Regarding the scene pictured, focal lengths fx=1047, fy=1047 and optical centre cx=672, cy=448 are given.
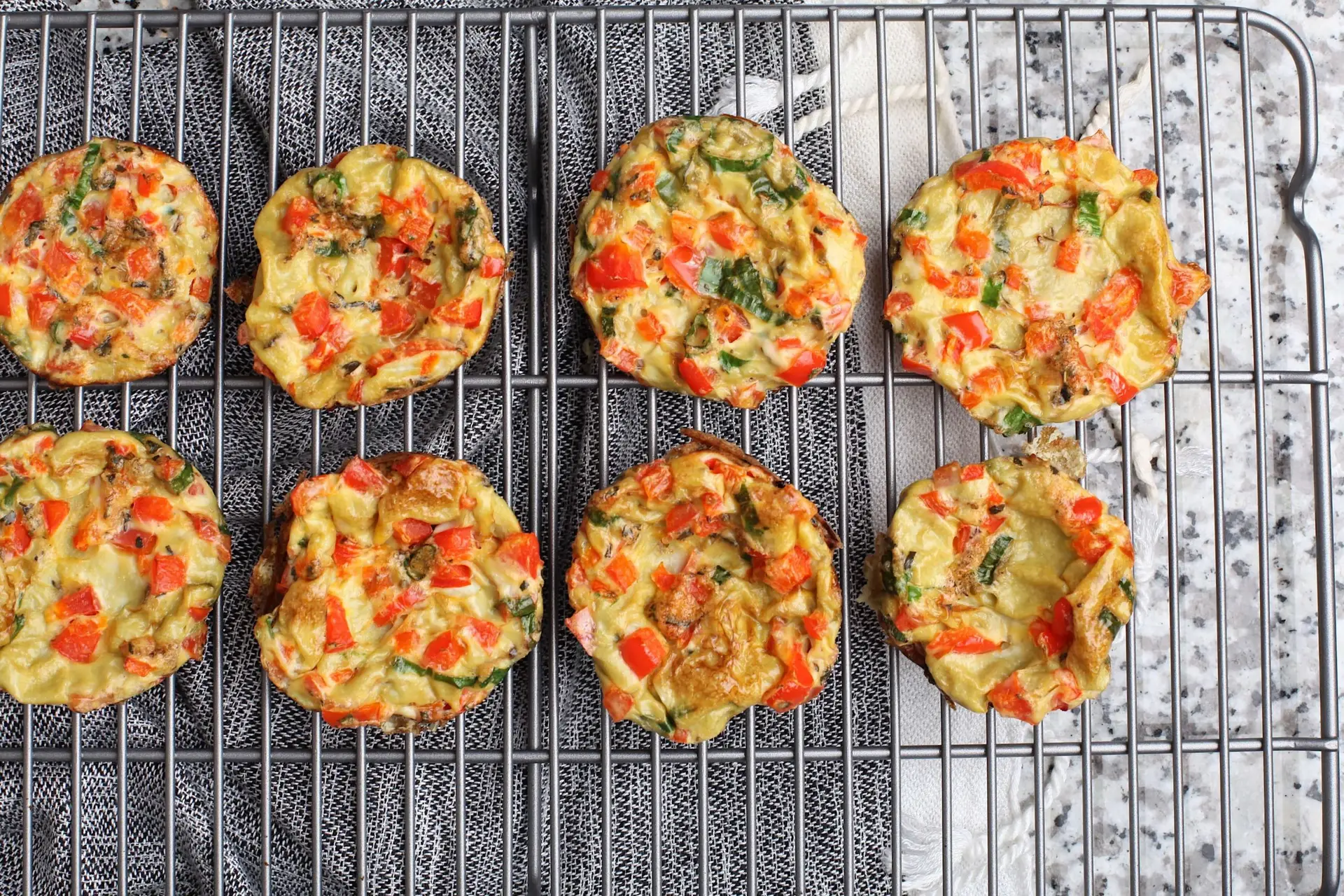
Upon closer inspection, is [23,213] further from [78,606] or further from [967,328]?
[967,328]

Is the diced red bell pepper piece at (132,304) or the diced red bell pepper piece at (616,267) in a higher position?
the diced red bell pepper piece at (616,267)

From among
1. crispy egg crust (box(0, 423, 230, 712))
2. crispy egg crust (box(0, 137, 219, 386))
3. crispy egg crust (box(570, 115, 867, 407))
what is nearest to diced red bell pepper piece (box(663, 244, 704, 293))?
crispy egg crust (box(570, 115, 867, 407))

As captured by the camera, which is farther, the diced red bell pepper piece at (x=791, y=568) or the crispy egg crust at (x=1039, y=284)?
the crispy egg crust at (x=1039, y=284)

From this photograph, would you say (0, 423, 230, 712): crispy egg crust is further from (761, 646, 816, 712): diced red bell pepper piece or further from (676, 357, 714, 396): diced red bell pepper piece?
(761, 646, 816, 712): diced red bell pepper piece

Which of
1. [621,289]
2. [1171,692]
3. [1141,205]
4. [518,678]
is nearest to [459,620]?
→ [518,678]

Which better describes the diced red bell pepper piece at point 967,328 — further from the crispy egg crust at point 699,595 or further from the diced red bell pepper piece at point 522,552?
the diced red bell pepper piece at point 522,552

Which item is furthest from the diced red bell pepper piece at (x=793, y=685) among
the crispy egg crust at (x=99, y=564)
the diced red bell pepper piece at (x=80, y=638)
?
the diced red bell pepper piece at (x=80, y=638)

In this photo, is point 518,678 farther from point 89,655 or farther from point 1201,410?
point 1201,410
